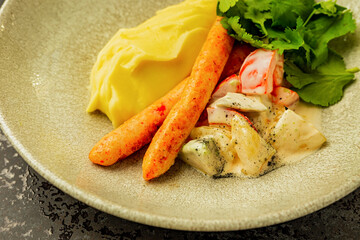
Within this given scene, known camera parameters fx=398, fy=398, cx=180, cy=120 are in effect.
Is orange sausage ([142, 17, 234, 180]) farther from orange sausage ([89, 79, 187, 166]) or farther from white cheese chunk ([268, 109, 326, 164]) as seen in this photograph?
white cheese chunk ([268, 109, 326, 164])

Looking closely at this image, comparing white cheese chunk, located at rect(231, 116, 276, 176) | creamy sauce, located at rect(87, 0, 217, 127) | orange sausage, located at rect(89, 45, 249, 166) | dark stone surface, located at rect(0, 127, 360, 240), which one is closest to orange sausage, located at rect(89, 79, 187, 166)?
orange sausage, located at rect(89, 45, 249, 166)

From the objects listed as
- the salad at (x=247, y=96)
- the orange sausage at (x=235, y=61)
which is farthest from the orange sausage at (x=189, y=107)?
the orange sausage at (x=235, y=61)

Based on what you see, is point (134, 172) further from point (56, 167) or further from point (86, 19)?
point (86, 19)

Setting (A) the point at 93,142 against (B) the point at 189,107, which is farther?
(A) the point at 93,142

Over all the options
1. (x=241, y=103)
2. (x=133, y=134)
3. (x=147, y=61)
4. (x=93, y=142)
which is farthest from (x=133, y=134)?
(x=241, y=103)

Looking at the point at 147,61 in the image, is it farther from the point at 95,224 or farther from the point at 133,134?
the point at 95,224

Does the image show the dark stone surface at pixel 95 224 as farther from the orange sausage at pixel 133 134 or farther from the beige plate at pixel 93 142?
the orange sausage at pixel 133 134
